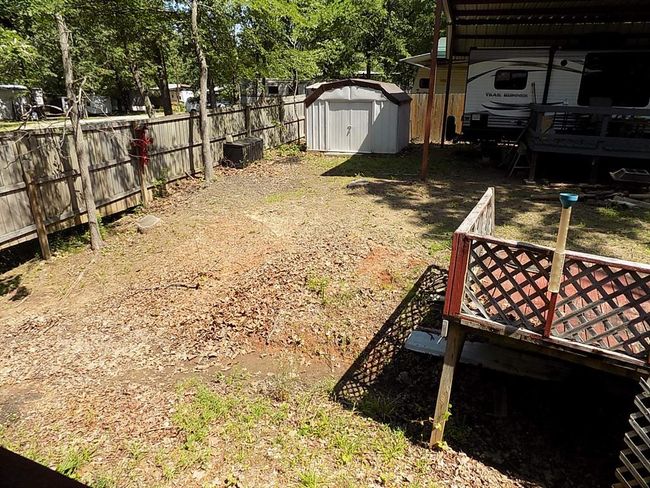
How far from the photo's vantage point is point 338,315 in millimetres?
5441

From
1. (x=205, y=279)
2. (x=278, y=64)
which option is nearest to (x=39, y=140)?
(x=205, y=279)

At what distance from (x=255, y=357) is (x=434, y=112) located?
16.0 m

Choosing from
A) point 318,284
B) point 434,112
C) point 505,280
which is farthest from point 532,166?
point 505,280

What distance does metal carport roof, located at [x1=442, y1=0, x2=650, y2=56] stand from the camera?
34.4 ft

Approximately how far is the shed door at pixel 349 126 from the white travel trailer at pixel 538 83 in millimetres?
3274

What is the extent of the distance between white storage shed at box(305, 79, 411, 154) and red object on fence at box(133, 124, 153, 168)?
691 cm

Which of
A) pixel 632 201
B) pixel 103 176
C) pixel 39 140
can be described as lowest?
pixel 632 201

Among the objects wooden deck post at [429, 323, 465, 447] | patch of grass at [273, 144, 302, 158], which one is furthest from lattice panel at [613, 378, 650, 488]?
patch of grass at [273, 144, 302, 158]

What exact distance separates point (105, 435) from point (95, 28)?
927 centimetres

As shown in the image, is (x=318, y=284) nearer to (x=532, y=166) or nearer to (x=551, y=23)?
(x=532, y=166)

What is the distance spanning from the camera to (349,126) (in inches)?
588

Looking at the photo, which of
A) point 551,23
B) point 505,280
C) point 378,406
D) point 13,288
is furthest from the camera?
point 551,23

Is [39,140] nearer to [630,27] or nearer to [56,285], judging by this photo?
[56,285]

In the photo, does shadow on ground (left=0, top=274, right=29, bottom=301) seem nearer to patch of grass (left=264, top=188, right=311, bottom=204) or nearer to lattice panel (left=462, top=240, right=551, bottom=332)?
patch of grass (left=264, top=188, right=311, bottom=204)
